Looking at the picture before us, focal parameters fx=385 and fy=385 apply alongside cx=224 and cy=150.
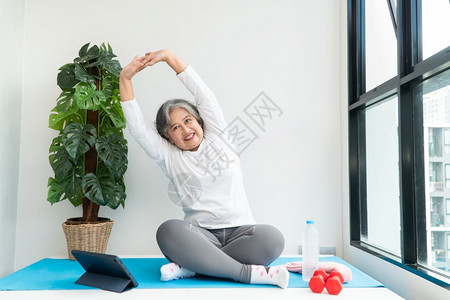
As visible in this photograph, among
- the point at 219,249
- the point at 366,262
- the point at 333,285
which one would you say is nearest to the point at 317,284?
the point at 333,285

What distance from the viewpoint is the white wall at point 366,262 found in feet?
5.09

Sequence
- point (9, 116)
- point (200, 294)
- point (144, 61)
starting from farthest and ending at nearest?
point (9, 116), point (144, 61), point (200, 294)

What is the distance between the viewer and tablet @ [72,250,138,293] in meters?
1.50

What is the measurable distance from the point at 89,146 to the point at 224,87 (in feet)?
3.03

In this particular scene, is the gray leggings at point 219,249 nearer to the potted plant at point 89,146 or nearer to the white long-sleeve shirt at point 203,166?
the white long-sleeve shirt at point 203,166

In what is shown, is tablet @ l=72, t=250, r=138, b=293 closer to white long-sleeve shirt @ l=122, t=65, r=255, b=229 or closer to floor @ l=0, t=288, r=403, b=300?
floor @ l=0, t=288, r=403, b=300

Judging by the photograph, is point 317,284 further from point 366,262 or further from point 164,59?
point 164,59

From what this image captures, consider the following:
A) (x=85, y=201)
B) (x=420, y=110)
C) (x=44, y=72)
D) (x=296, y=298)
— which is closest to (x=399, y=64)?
(x=420, y=110)

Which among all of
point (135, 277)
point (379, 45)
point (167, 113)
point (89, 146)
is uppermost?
point (379, 45)

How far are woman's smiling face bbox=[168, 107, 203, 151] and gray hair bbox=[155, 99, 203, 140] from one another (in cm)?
2

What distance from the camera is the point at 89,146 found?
2.14 metres

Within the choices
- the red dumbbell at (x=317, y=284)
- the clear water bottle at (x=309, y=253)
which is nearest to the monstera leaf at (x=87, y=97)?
the clear water bottle at (x=309, y=253)

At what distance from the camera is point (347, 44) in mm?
2439

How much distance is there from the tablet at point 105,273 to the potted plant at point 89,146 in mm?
472
